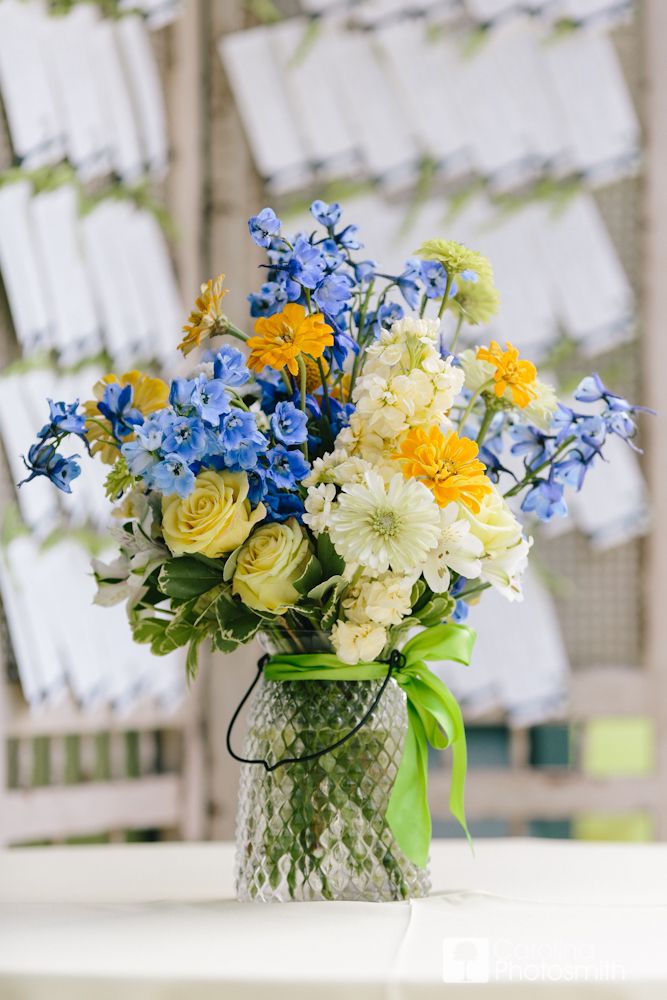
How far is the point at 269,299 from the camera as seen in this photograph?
1034mm

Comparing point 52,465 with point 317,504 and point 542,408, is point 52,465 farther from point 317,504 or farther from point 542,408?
point 542,408

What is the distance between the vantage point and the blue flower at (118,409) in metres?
1.01

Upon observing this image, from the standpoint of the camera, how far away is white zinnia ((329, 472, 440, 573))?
2.85 ft

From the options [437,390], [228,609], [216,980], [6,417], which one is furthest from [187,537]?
[6,417]

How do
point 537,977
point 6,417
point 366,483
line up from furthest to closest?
point 6,417
point 366,483
point 537,977

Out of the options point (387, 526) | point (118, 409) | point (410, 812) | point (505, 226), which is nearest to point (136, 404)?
point (118, 409)

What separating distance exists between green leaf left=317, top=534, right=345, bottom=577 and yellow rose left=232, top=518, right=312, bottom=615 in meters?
0.01

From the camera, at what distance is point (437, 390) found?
92 centimetres

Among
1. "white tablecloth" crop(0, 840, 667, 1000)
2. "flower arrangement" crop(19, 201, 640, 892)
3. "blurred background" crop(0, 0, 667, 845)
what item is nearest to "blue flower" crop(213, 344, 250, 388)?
"flower arrangement" crop(19, 201, 640, 892)

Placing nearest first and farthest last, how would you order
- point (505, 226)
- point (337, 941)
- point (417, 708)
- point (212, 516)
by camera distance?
point (337, 941)
point (212, 516)
point (417, 708)
point (505, 226)

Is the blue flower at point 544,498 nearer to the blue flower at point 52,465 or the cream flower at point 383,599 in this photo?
the cream flower at point 383,599

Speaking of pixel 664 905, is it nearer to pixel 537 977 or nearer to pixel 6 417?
pixel 537 977

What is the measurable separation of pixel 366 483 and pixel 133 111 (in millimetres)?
1505

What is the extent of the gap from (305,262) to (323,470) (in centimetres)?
16
